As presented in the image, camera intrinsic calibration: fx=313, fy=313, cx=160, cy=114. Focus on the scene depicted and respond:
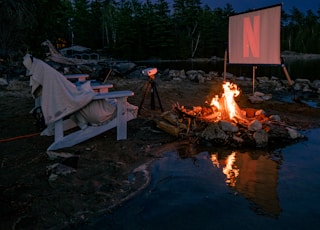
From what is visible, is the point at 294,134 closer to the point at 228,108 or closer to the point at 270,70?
the point at 228,108

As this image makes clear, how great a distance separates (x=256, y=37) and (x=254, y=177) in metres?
7.62

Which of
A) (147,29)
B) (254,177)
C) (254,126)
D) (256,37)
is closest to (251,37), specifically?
(256,37)

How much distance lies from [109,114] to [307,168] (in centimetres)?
392

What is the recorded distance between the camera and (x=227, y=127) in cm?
714

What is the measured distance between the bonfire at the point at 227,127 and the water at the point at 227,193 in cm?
47

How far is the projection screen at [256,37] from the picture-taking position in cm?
1064

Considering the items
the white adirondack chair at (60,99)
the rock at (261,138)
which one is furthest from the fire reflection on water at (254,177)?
the white adirondack chair at (60,99)

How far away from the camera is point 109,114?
6.50 metres

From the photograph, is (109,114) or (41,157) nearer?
(41,157)

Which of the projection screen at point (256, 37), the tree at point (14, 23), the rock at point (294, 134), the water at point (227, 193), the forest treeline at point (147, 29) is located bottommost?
the water at point (227, 193)

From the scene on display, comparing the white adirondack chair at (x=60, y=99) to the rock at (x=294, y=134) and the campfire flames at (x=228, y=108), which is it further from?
the rock at (x=294, y=134)

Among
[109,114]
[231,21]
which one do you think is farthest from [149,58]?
[109,114]

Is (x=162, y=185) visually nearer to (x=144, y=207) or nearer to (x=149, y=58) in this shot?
(x=144, y=207)

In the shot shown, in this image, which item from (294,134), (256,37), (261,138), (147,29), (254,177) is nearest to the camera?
(254,177)
